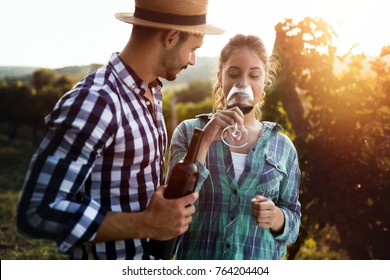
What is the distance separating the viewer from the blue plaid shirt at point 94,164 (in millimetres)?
1778

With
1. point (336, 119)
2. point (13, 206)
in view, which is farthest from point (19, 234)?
point (336, 119)

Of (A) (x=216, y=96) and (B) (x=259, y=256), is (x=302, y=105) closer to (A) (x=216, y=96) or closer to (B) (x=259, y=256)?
(A) (x=216, y=96)

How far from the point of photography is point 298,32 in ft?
12.3

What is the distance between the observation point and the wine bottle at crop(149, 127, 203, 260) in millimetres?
2057

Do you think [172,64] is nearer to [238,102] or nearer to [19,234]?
[238,102]

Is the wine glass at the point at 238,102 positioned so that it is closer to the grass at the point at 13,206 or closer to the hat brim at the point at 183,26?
the hat brim at the point at 183,26

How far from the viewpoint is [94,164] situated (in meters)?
1.87

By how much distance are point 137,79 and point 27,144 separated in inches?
394

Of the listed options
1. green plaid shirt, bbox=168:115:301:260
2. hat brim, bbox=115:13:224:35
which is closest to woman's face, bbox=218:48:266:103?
green plaid shirt, bbox=168:115:301:260

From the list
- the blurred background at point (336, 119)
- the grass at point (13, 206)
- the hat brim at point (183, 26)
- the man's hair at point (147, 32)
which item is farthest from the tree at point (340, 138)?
the grass at point (13, 206)
